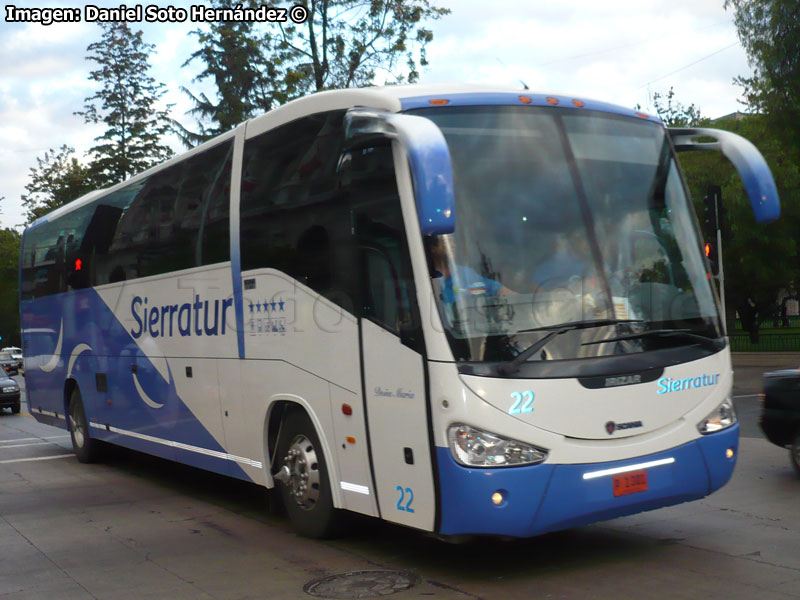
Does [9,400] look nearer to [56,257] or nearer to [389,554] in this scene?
[56,257]

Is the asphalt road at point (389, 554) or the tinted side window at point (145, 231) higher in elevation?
the tinted side window at point (145, 231)

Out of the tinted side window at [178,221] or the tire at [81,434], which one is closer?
the tinted side window at [178,221]

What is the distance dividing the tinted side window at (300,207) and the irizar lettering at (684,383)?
7.56 feet

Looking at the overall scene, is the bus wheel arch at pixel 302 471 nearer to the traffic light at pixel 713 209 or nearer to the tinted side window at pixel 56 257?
the tinted side window at pixel 56 257

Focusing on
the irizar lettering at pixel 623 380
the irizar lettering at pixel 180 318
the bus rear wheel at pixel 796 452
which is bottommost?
the bus rear wheel at pixel 796 452

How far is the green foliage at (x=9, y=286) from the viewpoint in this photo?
310 feet

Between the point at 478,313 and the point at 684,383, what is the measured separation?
5.19ft

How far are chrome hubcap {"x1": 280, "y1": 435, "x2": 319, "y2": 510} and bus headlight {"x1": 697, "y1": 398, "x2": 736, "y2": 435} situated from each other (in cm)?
300

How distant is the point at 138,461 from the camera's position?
15000 mm

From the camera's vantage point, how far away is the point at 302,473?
26.6 feet

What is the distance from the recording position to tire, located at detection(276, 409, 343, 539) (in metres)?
7.87

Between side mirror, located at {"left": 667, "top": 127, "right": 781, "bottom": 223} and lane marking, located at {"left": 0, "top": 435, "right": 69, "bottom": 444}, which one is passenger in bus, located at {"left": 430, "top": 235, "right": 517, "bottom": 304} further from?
lane marking, located at {"left": 0, "top": 435, "right": 69, "bottom": 444}

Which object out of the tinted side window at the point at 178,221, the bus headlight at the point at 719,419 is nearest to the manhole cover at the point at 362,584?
the bus headlight at the point at 719,419

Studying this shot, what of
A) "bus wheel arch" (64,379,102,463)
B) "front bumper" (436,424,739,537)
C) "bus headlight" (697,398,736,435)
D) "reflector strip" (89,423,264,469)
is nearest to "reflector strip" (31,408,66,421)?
"bus wheel arch" (64,379,102,463)
